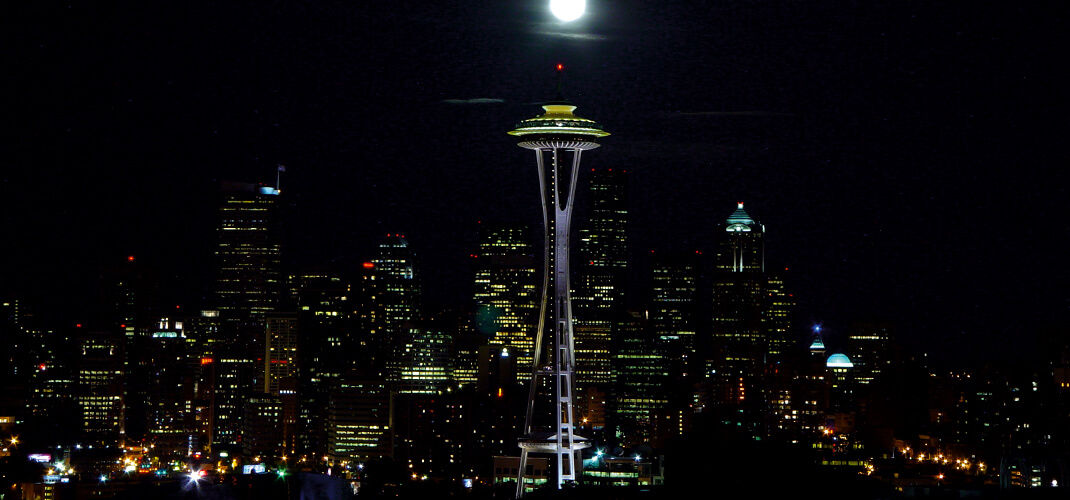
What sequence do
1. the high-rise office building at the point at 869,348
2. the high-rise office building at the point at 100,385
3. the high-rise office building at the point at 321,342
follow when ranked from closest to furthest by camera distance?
the high-rise office building at the point at 100,385, the high-rise office building at the point at 869,348, the high-rise office building at the point at 321,342

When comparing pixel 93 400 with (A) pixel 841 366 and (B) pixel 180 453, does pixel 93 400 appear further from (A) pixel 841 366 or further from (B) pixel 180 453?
(A) pixel 841 366

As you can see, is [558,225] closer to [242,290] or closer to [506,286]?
[506,286]

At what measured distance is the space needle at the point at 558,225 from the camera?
24.5m

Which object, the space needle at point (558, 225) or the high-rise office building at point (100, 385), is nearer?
the space needle at point (558, 225)

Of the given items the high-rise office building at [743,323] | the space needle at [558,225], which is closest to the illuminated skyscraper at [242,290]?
the high-rise office building at [743,323]

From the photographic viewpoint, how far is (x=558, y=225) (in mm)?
25000

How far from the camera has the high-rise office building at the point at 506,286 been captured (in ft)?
153

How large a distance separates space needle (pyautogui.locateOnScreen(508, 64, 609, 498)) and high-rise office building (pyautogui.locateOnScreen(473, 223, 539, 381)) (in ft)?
63.0

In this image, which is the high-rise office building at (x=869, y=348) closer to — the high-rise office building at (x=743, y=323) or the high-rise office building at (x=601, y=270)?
the high-rise office building at (x=743, y=323)

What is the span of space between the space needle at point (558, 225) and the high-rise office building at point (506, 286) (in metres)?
19.2

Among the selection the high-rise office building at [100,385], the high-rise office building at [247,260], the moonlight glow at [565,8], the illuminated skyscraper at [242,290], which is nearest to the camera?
the moonlight glow at [565,8]

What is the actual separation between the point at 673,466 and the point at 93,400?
91.6 feet

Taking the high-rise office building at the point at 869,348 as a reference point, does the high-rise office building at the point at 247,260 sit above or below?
above

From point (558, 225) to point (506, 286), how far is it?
23484mm
